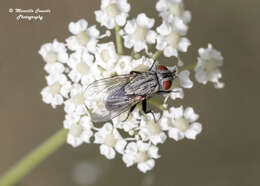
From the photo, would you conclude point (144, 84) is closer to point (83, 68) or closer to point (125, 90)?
point (125, 90)

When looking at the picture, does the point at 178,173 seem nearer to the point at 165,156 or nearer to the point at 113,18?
the point at 165,156

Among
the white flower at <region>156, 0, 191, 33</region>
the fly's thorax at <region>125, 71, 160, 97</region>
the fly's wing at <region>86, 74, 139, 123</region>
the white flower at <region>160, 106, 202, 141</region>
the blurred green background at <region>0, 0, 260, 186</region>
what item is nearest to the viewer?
the fly's wing at <region>86, 74, 139, 123</region>

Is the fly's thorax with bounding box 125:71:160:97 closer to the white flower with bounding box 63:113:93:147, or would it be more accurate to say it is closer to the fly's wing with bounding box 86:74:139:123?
the fly's wing with bounding box 86:74:139:123

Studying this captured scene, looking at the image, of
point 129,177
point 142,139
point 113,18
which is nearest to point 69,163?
point 129,177

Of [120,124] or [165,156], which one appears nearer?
[120,124]

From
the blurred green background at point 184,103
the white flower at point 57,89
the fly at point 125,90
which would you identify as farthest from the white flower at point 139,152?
the blurred green background at point 184,103

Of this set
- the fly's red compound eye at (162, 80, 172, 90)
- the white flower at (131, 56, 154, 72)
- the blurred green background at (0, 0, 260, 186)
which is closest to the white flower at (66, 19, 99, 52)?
the white flower at (131, 56, 154, 72)
